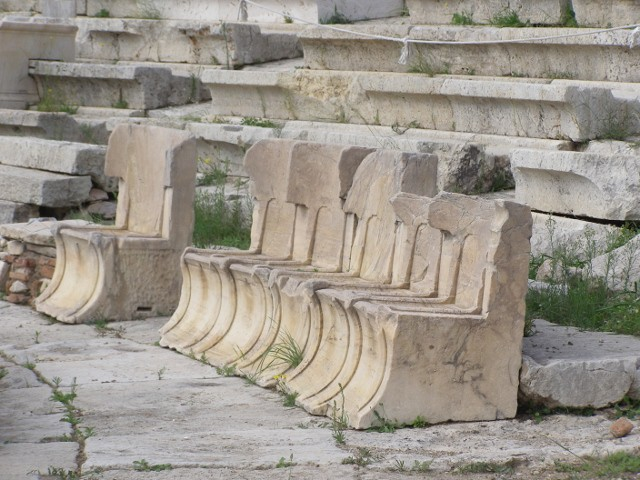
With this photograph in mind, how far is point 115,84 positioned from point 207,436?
7.76 m

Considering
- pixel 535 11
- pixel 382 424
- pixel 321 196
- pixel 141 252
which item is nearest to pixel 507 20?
pixel 535 11

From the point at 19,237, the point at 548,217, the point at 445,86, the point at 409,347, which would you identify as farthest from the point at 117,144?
the point at 409,347

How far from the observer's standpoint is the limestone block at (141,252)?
798 centimetres

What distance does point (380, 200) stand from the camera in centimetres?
659

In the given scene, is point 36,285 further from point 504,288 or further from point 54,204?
point 504,288

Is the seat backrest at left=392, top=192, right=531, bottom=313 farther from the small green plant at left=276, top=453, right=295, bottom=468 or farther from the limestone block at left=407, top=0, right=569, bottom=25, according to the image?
the limestone block at left=407, top=0, right=569, bottom=25

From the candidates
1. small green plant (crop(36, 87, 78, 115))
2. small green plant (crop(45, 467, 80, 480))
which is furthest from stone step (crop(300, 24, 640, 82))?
small green plant (crop(45, 467, 80, 480))

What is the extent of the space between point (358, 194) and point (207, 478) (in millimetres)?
2447

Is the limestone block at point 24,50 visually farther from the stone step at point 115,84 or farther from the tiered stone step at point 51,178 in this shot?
the tiered stone step at point 51,178

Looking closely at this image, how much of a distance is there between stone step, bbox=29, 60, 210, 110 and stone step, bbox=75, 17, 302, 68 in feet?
1.14

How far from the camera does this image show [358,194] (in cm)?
678

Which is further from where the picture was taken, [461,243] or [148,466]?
[461,243]

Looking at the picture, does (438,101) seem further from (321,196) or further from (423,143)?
(321,196)

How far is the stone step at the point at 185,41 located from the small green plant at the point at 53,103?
1130mm
